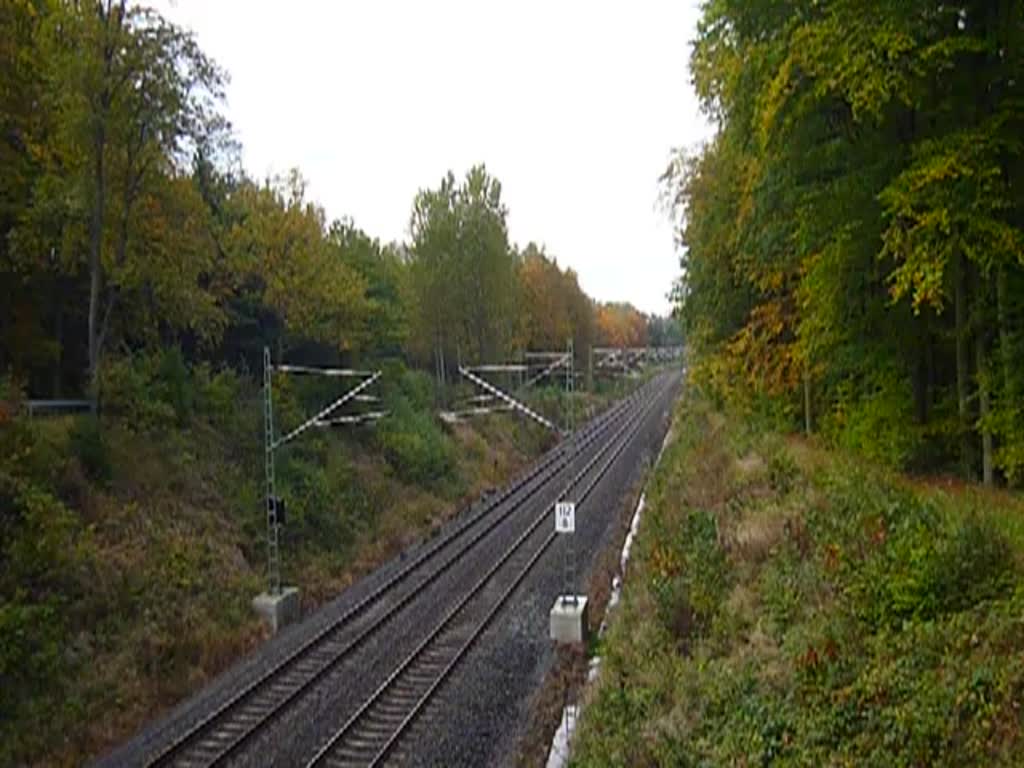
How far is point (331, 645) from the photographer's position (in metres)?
17.0

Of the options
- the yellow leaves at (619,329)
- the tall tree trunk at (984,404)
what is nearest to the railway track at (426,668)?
the tall tree trunk at (984,404)

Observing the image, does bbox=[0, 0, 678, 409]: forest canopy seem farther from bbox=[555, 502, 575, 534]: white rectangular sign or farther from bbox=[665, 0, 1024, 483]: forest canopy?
bbox=[665, 0, 1024, 483]: forest canopy

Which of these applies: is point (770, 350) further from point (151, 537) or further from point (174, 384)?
point (151, 537)

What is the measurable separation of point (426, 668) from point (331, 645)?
2.44 metres

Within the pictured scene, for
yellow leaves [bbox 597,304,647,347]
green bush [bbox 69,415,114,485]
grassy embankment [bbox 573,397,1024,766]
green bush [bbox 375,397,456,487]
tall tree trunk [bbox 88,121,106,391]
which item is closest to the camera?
grassy embankment [bbox 573,397,1024,766]

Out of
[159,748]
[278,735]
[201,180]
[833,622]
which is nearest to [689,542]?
[833,622]

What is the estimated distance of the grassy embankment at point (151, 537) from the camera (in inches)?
539

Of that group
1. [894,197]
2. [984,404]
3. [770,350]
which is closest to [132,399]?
[770,350]

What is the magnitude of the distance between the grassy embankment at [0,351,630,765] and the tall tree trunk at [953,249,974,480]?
14245 millimetres

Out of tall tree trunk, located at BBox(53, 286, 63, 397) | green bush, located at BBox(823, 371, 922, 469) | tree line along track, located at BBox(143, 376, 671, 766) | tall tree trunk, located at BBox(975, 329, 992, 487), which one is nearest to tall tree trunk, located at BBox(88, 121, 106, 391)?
tall tree trunk, located at BBox(53, 286, 63, 397)

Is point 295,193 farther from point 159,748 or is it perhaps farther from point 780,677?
point 780,677

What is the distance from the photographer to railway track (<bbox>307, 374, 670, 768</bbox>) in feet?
41.2

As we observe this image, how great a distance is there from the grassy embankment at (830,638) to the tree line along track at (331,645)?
17.8ft

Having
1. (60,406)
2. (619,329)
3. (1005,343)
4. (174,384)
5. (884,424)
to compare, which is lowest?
(884,424)
